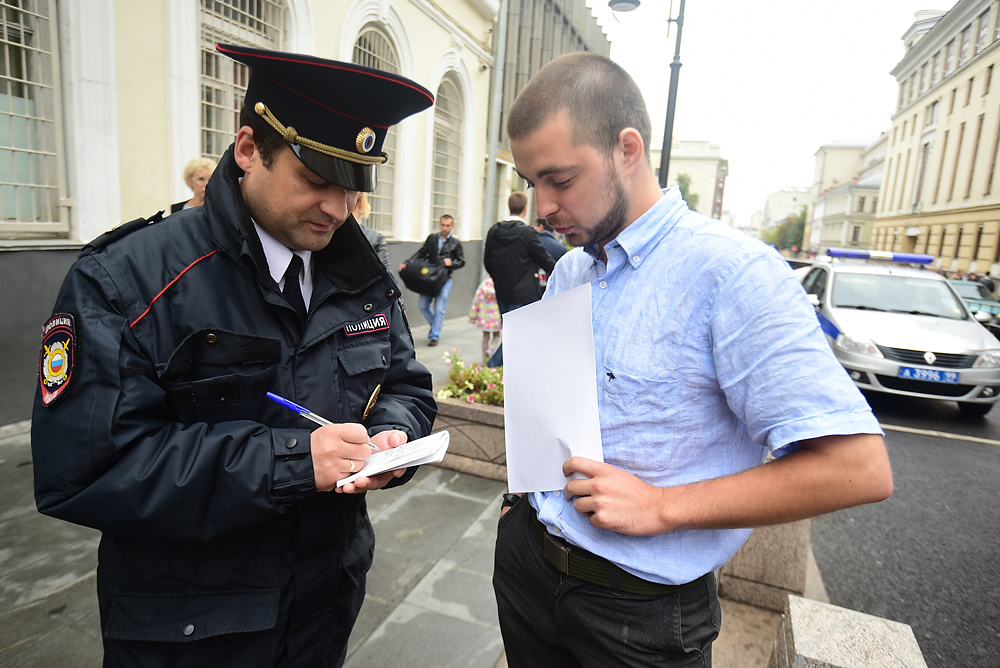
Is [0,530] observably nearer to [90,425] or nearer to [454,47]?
[90,425]

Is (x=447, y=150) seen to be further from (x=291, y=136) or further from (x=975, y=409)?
(x=291, y=136)

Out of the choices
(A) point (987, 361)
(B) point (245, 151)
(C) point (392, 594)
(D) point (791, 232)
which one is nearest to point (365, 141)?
(B) point (245, 151)

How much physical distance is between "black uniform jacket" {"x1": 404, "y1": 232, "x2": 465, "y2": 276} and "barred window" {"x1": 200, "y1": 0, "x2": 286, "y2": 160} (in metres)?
2.69

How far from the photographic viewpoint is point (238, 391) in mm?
1314

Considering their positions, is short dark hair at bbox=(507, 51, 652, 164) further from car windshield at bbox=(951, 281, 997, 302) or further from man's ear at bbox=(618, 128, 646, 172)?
car windshield at bbox=(951, 281, 997, 302)

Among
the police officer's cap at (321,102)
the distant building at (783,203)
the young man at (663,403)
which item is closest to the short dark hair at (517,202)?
A: the police officer's cap at (321,102)

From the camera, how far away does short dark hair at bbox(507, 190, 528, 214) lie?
6.26 m

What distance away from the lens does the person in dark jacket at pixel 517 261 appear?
573 cm

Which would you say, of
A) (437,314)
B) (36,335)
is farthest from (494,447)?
(437,314)

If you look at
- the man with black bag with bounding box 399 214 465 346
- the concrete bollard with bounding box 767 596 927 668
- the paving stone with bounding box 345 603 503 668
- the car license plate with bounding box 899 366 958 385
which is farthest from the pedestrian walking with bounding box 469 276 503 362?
the concrete bollard with bounding box 767 596 927 668

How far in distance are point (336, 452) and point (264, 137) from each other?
0.76m

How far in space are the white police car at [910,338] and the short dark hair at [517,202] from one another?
3.37m

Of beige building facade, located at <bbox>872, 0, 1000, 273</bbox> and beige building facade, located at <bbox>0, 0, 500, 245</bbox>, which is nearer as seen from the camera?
beige building facade, located at <bbox>0, 0, 500, 245</bbox>

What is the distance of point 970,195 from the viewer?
96.2ft
